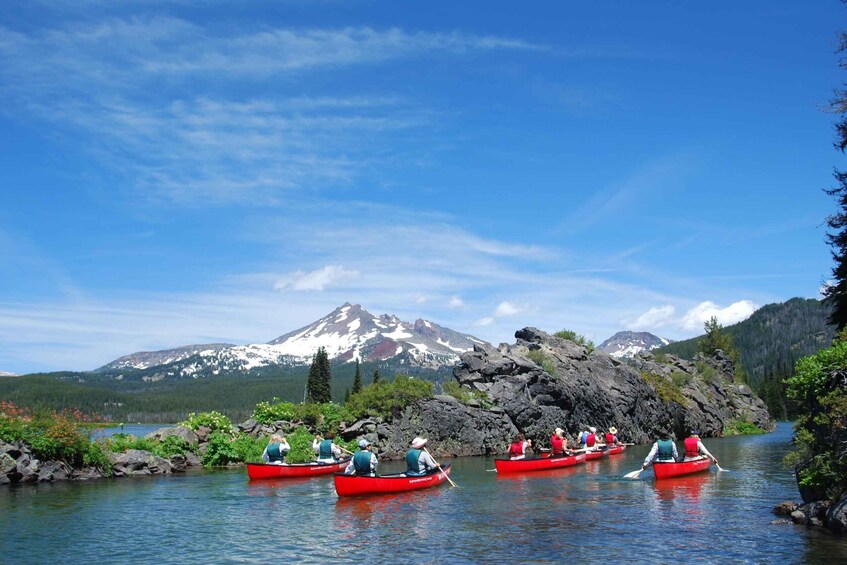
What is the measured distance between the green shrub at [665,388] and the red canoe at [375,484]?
66708mm

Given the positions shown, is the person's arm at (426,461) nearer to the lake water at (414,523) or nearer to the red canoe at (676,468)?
the lake water at (414,523)

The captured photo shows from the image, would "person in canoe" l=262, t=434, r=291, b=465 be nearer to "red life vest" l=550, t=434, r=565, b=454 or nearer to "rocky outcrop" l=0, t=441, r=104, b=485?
"rocky outcrop" l=0, t=441, r=104, b=485

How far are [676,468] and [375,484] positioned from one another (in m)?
17.8

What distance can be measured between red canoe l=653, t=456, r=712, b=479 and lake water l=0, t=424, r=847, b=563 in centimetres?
68

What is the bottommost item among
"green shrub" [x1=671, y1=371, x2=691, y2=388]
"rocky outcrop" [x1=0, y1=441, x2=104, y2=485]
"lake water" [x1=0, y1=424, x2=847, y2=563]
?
"lake water" [x1=0, y1=424, x2=847, y2=563]

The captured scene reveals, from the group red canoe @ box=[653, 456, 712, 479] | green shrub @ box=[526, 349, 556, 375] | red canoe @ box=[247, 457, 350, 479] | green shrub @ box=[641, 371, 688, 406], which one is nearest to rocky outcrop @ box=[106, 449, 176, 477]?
red canoe @ box=[247, 457, 350, 479]

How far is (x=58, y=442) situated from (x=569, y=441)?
49436 millimetres

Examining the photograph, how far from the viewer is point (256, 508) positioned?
96.6 feet

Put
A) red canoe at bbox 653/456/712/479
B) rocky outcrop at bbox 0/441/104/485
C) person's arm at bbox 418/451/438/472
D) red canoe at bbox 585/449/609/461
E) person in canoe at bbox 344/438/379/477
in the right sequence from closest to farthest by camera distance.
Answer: person in canoe at bbox 344/438/379/477 → person's arm at bbox 418/451/438/472 → rocky outcrop at bbox 0/441/104/485 → red canoe at bbox 653/456/712/479 → red canoe at bbox 585/449/609/461

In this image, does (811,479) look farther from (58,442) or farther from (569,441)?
(569,441)

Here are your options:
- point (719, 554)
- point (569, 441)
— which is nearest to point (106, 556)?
point (719, 554)

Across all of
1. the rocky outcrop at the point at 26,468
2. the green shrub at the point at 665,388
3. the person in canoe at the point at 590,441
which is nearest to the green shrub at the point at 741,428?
the green shrub at the point at 665,388

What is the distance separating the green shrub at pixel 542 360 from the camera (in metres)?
73.6

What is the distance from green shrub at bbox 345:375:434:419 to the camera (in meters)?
59.0
